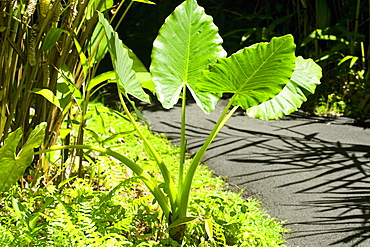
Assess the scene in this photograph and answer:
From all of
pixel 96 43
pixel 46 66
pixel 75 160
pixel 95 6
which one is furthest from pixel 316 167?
pixel 46 66

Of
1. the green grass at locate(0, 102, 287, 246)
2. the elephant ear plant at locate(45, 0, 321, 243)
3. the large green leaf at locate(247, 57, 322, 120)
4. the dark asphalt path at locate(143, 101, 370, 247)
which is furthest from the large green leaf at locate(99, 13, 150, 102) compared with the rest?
the dark asphalt path at locate(143, 101, 370, 247)

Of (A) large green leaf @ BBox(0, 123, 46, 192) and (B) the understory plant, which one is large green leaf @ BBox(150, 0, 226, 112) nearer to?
(B) the understory plant

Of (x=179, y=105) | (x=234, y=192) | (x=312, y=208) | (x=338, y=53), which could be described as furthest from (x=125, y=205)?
(x=338, y=53)

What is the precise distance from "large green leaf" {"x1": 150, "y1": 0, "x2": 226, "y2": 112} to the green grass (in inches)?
12.4

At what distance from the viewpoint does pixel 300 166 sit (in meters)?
2.88

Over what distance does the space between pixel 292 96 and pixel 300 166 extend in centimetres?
119

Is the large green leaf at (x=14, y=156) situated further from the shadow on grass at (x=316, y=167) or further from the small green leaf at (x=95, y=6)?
the shadow on grass at (x=316, y=167)

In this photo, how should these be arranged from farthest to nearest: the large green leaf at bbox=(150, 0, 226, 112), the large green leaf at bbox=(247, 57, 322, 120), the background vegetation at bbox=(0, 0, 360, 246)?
the large green leaf at bbox=(247, 57, 322, 120) → the large green leaf at bbox=(150, 0, 226, 112) → the background vegetation at bbox=(0, 0, 360, 246)

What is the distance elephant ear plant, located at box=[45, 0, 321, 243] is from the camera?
145cm

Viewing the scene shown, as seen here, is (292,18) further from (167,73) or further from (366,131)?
(167,73)

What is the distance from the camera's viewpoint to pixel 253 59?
1465 mm

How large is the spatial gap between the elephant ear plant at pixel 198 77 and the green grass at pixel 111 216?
0.42 ft

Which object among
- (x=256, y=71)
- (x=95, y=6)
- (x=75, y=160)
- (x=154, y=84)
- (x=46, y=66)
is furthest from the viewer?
(x=75, y=160)

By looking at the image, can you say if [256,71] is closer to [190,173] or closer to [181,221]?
[190,173]
